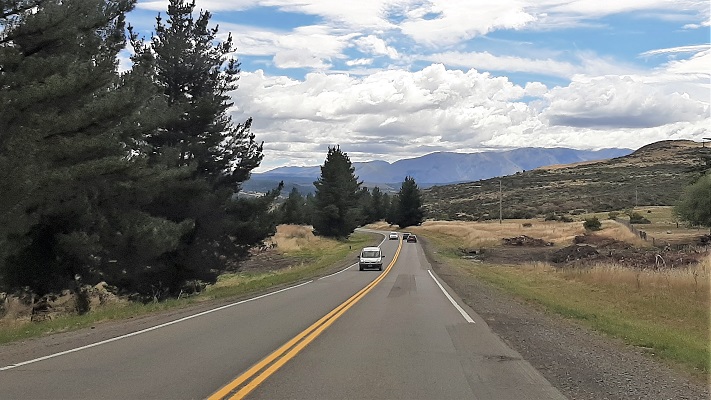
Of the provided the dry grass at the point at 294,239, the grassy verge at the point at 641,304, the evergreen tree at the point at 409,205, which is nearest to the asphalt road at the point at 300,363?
the grassy verge at the point at 641,304

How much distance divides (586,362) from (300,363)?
14.5 feet

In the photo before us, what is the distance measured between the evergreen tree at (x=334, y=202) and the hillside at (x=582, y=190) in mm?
41299

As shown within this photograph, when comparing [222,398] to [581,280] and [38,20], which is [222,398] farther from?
[581,280]

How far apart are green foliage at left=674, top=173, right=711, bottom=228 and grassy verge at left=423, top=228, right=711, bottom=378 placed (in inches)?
944

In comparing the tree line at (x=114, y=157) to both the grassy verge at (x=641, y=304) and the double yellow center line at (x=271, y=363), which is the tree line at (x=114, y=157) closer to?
the double yellow center line at (x=271, y=363)

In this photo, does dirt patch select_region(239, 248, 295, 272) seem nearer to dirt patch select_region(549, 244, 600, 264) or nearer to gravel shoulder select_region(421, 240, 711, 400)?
dirt patch select_region(549, 244, 600, 264)

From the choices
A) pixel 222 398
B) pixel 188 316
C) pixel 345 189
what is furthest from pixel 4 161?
pixel 345 189

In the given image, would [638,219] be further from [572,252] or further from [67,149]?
[67,149]

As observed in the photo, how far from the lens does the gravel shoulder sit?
27.9 ft

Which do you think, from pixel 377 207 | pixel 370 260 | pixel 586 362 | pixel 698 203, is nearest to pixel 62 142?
pixel 586 362

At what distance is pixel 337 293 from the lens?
78.9 ft

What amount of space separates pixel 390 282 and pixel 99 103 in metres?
15.6

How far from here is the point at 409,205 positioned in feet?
384

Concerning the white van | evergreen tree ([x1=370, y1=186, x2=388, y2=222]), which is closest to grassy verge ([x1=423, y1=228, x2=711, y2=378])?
the white van
